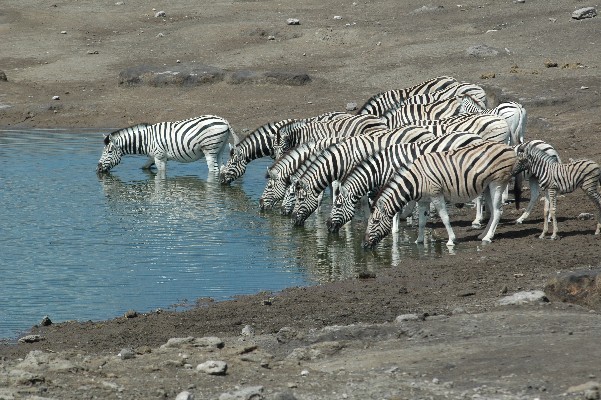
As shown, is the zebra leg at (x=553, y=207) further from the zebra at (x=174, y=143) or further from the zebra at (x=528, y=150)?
the zebra at (x=174, y=143)

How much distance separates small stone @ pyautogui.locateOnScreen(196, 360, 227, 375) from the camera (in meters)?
9.65

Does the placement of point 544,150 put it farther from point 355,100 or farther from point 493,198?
point 355,100

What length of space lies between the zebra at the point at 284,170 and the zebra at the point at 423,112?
226 centimetres

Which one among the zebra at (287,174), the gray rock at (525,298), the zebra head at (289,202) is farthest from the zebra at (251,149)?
the gray rock at (525,298)

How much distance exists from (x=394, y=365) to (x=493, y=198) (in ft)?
23.7

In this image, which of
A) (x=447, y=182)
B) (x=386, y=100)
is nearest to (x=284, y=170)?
(x=447, y=182)

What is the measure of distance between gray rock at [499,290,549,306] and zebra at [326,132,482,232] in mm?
5833

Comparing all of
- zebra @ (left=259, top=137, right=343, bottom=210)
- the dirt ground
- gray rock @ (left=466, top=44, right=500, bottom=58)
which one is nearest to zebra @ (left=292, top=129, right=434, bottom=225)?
zebra @ (left=259, top=137, right=343, bottom=210)

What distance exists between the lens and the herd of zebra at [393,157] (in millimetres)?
16562

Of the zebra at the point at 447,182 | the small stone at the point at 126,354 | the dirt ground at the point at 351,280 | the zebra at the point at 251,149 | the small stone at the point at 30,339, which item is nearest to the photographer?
the dirt ground at the point at 351,280

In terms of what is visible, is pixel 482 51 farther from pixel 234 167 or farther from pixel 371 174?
pixel 371 174

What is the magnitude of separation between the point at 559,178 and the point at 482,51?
1619 centimetres

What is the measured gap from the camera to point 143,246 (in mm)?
16828

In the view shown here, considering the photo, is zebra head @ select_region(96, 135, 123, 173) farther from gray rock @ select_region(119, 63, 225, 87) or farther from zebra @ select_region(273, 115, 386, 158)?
gray rock @ select_region(119, 63, 225, 87)
